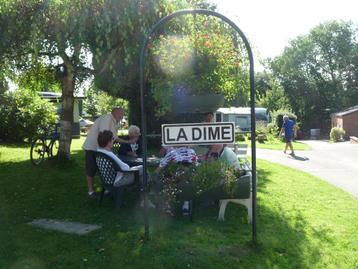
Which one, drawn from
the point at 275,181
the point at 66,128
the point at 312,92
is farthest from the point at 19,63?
the point at 312,92

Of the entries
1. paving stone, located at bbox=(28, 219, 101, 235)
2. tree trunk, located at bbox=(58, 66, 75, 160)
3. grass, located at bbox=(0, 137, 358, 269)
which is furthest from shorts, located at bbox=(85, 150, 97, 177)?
tree trunk, located at bbox=(58, 66, 75, 160)

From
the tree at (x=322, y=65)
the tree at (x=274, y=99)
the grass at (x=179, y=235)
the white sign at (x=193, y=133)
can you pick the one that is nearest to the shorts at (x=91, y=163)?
the grass at (x=179, y=235)

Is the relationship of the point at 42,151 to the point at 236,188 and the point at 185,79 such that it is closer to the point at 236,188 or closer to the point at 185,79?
the point at 185,79

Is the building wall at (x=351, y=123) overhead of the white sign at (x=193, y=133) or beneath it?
overhead

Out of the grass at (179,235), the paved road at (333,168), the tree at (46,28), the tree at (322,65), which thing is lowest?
the grass at (179,235)

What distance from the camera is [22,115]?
65.3 ft

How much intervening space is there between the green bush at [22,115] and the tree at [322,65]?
153ft

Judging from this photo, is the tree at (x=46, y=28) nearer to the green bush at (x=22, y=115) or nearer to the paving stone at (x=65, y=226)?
the paving stone at (x=65, y=226)

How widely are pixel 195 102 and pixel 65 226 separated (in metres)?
2.68

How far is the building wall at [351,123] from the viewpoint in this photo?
4344 centimetres

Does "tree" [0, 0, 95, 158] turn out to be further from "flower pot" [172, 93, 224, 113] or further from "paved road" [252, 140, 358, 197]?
"paved road" [252, 140, 358, 197]

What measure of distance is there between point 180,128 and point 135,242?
1488mm

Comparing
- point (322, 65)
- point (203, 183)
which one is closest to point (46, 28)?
point (203, 183)

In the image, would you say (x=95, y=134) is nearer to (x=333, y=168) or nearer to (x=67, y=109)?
(x=67, y=109)
